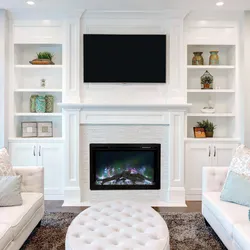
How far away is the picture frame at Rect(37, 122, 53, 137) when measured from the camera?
191 inches

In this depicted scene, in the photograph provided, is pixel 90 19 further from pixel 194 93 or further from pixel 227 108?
pixel 227 108

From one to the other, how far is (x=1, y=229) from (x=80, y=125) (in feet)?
7.71

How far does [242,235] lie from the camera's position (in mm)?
2352

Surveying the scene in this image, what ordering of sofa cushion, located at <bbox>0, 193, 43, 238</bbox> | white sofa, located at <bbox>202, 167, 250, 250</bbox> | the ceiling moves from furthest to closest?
the ceiling, sofa cushion, located at <bbox>0, 193, 43, 238</bbox>, white sofa, located at <bbox>202, 167, 250, 250</bbox>

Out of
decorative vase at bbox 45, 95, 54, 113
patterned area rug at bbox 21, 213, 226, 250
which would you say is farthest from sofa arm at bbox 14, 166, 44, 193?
decorative vase at bbox 45, 95, 54, 113

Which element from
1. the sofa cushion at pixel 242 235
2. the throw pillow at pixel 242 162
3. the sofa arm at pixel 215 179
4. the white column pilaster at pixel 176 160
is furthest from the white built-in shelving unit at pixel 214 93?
the sofa cushion at pixel 242 235

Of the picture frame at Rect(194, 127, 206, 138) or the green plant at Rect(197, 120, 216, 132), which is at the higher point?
the green plant at Rect(197, 120, 216, 132)

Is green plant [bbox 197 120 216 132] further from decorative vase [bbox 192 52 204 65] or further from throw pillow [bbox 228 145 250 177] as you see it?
throw pillow [bbox 228 145 250 177]

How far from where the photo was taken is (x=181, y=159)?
4586 mm

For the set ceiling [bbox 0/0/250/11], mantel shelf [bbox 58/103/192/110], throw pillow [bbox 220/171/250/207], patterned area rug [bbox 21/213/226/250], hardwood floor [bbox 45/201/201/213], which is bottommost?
hardwood floor [bbox 45/201/201/213]

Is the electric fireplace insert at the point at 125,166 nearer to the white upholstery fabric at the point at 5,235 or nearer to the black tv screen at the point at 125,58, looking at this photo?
the black tv screen at the point at 125,58

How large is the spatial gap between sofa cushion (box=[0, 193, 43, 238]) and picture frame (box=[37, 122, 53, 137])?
162 centimetres

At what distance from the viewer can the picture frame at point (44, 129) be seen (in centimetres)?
486

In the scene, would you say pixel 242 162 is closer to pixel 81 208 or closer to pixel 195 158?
pixel 195 158
